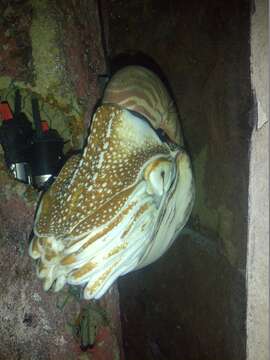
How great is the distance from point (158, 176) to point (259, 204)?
49 centimetres

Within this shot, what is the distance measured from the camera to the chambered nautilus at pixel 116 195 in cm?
148

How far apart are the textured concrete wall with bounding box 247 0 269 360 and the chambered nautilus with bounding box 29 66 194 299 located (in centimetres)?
32

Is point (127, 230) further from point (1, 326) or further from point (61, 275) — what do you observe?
point (1, 326)

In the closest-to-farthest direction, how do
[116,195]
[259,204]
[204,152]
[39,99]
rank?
1. [116,195]
2. [259,204]
3. [204,152]
4. [39,99]

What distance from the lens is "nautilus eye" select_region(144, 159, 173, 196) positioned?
60.6 inches

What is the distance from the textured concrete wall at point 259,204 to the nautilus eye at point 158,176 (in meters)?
0.37

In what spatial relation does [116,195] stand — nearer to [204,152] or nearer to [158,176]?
[158,176]

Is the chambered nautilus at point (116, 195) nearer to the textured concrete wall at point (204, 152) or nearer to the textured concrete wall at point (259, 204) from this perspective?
the textured concrete wall at point (204, 152)

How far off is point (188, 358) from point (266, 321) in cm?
69

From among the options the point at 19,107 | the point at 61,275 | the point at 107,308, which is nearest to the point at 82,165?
the point at 61,275

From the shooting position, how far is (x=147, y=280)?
257cm

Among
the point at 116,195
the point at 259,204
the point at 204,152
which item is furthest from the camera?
the point at 204,152

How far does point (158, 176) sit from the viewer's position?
1554 millimetres

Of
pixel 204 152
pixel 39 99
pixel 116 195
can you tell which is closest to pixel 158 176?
pixel 116 195
